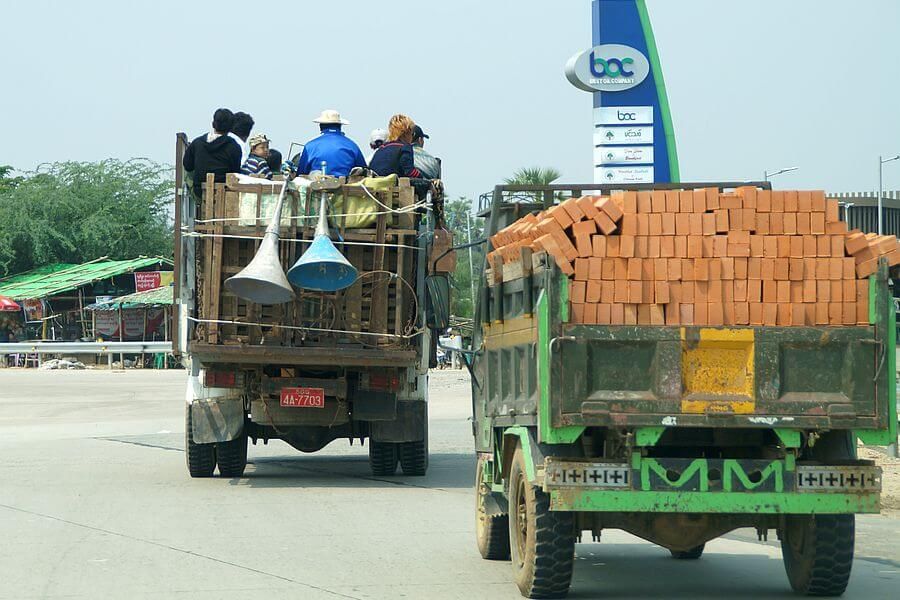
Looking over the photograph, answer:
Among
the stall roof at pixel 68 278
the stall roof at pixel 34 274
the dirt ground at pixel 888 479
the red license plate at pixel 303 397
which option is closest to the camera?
the dirt ground at pixel 888 479

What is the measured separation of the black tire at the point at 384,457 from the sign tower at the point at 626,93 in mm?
8140

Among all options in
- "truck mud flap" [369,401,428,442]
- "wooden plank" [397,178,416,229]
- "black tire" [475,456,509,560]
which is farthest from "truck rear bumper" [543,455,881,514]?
"truck mud flap" [369,401,428,442]

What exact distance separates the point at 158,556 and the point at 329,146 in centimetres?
626

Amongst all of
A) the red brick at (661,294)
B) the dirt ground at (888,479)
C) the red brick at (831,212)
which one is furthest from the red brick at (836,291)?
the dirt ground at (888,479)

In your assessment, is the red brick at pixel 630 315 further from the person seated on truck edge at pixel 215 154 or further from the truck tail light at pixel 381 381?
the person seated on truck edge at pixel 215 154

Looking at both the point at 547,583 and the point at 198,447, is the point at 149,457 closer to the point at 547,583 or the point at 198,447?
the point at 198,447

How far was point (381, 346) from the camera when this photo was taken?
13.9 meters

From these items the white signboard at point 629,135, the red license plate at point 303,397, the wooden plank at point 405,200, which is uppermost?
the white signboard at point 629,135

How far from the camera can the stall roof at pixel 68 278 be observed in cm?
4994

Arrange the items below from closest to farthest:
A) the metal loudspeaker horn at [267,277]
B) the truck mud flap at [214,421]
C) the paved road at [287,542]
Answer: the paved road at [287,542], the metal loudspeaker horn at [267,277], the truck mud flap at [214,421]

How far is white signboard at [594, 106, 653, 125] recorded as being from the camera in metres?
22.6

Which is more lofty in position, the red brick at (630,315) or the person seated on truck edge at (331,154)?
the person seated on truck edge at (331,154)

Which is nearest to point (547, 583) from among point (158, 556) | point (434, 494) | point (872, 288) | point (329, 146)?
point (872, 288)

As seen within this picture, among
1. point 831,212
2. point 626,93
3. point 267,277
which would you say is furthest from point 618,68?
point 831,212
